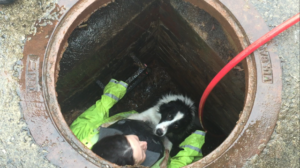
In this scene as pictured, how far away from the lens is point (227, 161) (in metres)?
1.59

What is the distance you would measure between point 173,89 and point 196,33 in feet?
5.95

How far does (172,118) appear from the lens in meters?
2.71

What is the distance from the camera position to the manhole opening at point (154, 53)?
2.17 meters

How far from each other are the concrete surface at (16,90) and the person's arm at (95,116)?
534 mm

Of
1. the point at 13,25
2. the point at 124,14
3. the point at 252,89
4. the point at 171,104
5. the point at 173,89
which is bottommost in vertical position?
the point at 173,89

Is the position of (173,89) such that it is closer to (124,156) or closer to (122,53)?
(122,53)

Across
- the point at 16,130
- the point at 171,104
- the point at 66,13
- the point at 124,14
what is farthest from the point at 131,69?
the point at 16,130

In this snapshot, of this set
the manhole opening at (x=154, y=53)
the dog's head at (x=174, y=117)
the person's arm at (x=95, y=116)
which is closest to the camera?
the person's arm at (x=95, y=116)

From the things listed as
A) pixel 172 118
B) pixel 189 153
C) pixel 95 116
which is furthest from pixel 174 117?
pixel 95 116

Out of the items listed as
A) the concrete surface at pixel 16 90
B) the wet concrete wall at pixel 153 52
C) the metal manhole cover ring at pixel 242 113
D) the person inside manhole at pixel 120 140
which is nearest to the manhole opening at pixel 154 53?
the wet concrete wall at pixel 153 52

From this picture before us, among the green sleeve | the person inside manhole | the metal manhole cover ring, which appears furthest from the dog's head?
the metal manhole cover ring

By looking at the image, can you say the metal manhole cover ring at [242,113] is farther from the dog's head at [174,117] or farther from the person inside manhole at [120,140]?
the dog's head at [174,117]

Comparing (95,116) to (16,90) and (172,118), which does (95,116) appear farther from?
(172,118)

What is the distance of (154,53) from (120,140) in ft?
7.05
